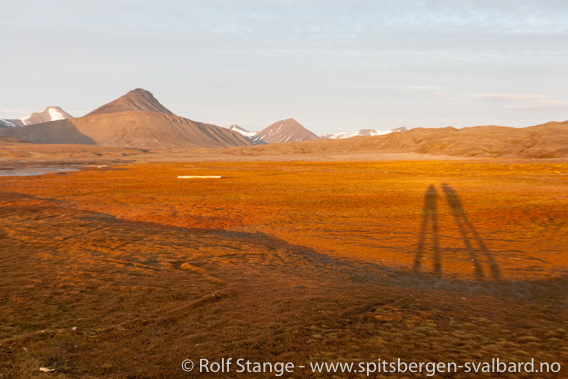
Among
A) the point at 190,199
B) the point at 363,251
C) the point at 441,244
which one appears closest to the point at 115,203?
the point at 190,199

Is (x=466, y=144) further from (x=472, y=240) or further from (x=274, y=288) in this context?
(x=274, y=288)

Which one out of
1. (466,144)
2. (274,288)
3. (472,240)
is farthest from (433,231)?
(466,144)

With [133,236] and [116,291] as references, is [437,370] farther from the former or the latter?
[133,236]

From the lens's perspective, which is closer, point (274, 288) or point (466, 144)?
point (274, 288)

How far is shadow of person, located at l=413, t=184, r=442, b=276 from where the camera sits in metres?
11.2

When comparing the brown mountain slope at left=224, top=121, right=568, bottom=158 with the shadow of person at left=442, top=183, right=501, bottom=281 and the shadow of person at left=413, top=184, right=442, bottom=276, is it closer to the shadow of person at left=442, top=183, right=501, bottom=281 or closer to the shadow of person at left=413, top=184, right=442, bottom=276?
the shadow of person at left=413, top=184, right=442, bottom=276

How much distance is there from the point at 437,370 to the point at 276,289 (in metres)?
4.06

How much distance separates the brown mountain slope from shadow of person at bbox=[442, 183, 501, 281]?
295 feet

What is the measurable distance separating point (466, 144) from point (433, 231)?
12076 cm

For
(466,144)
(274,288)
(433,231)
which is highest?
(466,144)

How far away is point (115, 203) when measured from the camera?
23859mm

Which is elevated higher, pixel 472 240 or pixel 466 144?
pixel 466 144

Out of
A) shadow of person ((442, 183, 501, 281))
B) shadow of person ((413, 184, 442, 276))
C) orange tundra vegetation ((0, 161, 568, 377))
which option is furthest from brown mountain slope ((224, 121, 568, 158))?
orange tundra vegetation ((0, 161, 568, 377))

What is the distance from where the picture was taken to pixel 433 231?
1627 centimetres
